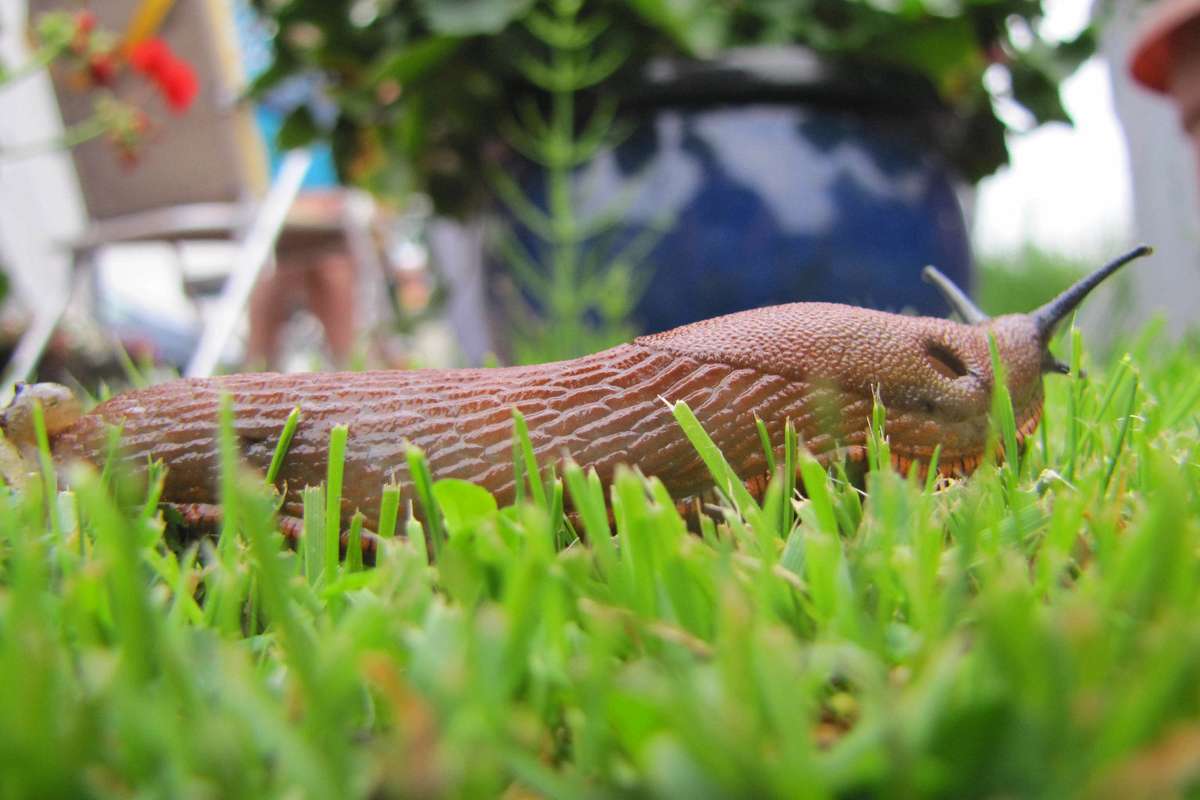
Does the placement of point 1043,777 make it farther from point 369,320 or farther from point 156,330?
point 156,330

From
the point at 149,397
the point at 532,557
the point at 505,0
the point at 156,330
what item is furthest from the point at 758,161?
the point at 156,330

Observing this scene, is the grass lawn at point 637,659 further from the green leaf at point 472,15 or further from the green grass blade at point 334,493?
the green leaf at point 472,15

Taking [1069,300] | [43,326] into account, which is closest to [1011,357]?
[1069,300]

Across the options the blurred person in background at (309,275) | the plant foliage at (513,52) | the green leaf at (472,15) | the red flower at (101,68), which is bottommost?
the blurred person in background at (309,275)

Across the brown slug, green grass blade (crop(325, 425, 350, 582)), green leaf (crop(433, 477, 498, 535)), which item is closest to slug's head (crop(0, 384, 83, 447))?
the brown slug

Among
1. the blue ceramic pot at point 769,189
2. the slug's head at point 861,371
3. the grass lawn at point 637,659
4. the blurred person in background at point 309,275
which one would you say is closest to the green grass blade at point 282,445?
the grass lawn at point 637,659
